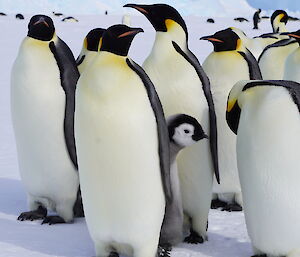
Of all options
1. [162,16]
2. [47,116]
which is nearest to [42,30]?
[47,116]

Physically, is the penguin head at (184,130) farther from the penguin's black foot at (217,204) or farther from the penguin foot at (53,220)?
the penguin's black foot at (217,204)

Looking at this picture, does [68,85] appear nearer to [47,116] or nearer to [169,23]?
[47,116]

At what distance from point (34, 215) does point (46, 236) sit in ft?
1.26

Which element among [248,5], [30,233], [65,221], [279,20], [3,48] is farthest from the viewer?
[248,5]

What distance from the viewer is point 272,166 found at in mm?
2846

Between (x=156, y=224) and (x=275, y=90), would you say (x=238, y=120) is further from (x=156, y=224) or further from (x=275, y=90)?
(x=156, y=224)

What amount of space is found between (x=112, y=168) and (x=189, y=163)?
2.26 ft

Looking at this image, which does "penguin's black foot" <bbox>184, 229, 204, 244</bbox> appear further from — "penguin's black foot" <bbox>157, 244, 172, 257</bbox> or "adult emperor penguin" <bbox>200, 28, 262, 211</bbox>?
"adult emperor penguin" <bbox>200, 28, 262, 211</bbox>

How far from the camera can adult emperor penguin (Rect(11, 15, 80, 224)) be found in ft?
12.0

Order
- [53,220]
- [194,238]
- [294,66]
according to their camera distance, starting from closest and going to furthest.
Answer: [194,238]
[53,220]
[294,66]

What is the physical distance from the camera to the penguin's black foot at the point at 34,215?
3875 millimetres

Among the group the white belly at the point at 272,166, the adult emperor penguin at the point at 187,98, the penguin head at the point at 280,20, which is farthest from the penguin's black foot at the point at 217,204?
the penguin head at the point at 280,20

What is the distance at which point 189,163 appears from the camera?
3402 mm

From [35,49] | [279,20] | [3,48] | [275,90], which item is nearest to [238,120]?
[275,90]
